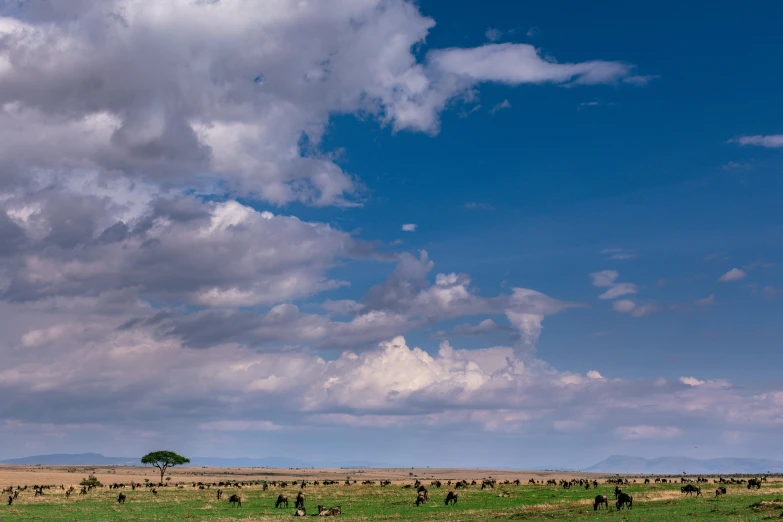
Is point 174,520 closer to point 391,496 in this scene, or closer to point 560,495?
point 391,496

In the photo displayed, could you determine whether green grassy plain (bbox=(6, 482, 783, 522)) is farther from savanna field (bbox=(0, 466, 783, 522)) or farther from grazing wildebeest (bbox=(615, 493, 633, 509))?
grazing wildebeest (bbox=(615, 493, 633, 509))

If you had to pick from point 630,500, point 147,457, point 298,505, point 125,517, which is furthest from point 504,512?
point 147,457

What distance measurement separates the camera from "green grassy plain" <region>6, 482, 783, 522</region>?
52.6 m

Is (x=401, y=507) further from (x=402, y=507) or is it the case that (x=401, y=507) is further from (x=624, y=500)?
(x=624, y=500)

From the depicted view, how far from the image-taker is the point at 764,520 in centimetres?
4350

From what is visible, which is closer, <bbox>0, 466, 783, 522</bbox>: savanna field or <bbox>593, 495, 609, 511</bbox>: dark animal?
<bbox>0, 466, 783, 522</bbox>: savanna field

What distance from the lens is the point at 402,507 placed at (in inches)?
2635

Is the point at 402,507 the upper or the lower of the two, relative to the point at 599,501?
lower

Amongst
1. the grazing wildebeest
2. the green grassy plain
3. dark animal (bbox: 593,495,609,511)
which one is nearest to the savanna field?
the green grassy plain

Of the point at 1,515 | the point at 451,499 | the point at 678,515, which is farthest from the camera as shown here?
the point at 451,499

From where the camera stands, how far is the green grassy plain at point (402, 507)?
52562mm

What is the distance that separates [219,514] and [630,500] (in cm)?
3389

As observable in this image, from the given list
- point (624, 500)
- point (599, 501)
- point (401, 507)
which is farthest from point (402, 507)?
point (624, 500)

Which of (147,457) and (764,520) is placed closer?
(764,520)
